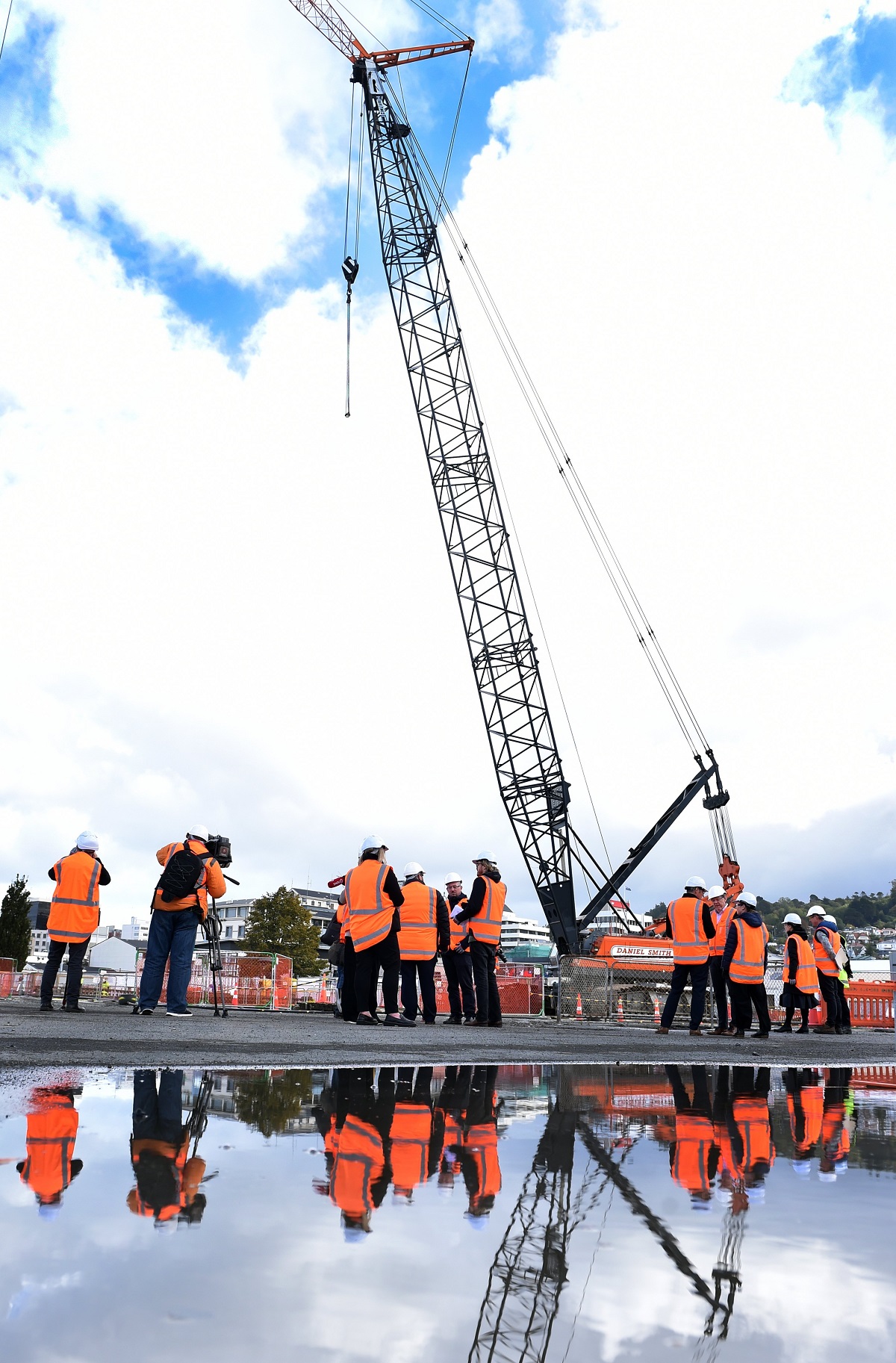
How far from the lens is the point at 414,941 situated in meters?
11.0

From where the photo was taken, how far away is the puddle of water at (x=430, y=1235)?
4.62 ft

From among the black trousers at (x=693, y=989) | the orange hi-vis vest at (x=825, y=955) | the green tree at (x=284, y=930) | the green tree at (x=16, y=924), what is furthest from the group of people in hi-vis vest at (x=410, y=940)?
the green tree at (x=284, y=930)

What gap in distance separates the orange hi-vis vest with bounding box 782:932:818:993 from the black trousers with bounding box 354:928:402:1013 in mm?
5443

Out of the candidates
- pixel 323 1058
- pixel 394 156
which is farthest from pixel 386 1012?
pixel 394 156

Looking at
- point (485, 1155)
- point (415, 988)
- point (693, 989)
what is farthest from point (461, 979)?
point (485, 1155)

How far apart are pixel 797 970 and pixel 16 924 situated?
4193 cm

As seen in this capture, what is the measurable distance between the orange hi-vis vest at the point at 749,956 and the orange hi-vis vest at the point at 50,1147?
353 inches

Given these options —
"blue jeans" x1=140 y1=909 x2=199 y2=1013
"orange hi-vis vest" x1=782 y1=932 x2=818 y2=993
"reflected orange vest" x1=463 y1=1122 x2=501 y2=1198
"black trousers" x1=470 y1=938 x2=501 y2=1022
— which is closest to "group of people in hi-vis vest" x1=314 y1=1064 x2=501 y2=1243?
"reflected orange vest" x1=463 y1=1122 x2=501 y2=1198

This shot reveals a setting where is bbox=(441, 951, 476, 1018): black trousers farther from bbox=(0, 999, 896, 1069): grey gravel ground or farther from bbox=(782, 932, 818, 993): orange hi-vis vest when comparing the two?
bbox=(782, 932, 818, 993): orange hi-vis vest

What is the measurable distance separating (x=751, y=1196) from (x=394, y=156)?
135 feet

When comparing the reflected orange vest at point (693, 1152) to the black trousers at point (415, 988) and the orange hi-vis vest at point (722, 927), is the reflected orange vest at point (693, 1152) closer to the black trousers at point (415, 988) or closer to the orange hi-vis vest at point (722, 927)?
the black trousers at point (415, 988)

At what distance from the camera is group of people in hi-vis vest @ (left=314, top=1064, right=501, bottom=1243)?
220 centimetres

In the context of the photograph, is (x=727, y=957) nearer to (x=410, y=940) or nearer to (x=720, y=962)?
(x=720, y=962)

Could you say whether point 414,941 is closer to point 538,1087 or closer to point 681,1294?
point 538,1087
